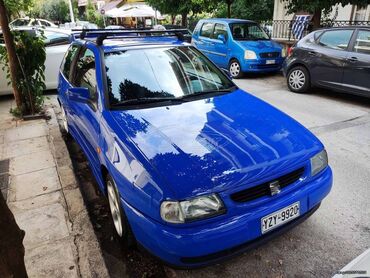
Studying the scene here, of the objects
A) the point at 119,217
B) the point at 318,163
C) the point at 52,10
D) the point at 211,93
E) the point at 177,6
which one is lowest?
the point at 119,217

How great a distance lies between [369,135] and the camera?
17.0 feet

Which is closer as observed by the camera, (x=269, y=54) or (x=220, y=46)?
(x=269, y=54)

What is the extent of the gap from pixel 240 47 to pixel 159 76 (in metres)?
6.63

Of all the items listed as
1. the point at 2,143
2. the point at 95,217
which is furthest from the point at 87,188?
the point at 2,143

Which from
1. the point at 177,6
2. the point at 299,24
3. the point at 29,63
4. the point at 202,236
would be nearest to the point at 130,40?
the point at 202,236

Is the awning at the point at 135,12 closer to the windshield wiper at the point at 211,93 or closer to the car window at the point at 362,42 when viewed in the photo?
the car window at the point at 362,42

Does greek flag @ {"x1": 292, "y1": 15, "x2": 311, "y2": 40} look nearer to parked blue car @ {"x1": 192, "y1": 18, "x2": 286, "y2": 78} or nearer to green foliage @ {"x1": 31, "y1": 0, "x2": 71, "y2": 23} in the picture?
parked blue car @ {"x1": 192, "y1": 18, "x2": 286, "y2": 78}

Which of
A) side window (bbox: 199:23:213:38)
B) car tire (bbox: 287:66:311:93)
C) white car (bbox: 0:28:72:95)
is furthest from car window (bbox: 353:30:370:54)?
white car (bbox: 0:28:72:95)

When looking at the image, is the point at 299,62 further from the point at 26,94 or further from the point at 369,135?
the point at 26,94

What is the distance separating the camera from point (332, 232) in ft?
9.55

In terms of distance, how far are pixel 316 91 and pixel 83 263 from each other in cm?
721

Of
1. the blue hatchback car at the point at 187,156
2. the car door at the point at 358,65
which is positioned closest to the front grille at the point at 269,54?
the car door at the point at 358,65

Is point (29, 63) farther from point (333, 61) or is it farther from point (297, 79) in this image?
point (333, 61)

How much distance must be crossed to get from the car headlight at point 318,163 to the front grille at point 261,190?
0.18m
